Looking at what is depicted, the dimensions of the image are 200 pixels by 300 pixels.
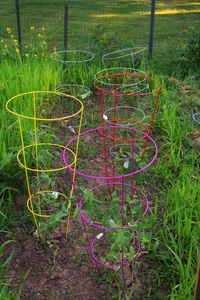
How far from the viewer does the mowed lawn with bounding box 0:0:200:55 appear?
815 centimetres

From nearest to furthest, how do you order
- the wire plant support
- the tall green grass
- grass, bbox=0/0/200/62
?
the tall green grass → the wire plant support → grass, bbox=0/0/200/62

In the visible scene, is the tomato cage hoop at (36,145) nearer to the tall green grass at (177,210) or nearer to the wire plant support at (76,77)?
the wire plant support at (76,77)

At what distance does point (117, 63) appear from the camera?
5.16 m

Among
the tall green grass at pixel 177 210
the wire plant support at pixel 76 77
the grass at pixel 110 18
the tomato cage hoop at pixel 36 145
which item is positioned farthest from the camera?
the grass at pixel 110 18

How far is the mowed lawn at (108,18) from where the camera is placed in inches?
321

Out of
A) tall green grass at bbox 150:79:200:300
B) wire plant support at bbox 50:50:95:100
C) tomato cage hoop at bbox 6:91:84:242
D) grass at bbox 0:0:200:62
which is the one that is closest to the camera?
tall green grass at bbox 150:79:200:300

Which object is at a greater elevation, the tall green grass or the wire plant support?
the wire plant support

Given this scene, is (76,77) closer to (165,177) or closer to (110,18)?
(165,177)

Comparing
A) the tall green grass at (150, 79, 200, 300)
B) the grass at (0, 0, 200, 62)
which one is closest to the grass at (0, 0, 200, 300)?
the tall green grass at (150, 79, 200, 300)

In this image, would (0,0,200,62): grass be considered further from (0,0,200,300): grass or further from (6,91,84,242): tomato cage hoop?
(6,91,84,242): tomato cage hoop

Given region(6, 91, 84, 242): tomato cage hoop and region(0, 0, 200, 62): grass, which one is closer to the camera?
region(6, 91, 84, 242): tomato cage hoop

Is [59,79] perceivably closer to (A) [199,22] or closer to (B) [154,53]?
(B) [154,53]

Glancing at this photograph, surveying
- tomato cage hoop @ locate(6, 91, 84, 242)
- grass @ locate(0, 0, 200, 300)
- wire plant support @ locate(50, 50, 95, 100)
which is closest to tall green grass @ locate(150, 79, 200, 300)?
grass @ locate(0, 0, 200, 300)

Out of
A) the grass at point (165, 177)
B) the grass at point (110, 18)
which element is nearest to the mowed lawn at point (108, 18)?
the grass at point (110, 18)
